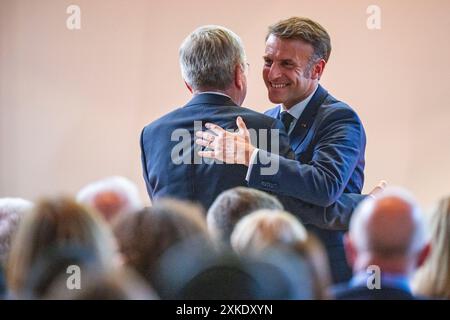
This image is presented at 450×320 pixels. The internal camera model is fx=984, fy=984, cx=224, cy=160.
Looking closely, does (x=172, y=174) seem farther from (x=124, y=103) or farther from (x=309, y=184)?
(x=124, y=103)

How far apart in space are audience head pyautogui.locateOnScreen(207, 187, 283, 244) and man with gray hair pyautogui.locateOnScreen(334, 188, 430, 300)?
1.16ft

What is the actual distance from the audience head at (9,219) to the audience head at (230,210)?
47 centimetres

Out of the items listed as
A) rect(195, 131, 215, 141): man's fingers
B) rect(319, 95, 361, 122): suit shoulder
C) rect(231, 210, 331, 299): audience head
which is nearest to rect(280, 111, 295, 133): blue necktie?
rect(319, 95, 361, 122): suit shoulder

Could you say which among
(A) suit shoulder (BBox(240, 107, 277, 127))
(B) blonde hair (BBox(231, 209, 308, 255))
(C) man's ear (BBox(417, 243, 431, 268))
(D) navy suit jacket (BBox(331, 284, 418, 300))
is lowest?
(D) navy suit jacket (BBox(331, 284, 418, 300))

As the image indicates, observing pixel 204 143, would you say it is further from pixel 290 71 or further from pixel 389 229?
pixel 389 229

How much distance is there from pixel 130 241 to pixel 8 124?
87.5 inches

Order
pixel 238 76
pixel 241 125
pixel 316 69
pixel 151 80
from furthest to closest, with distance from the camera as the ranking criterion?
1. pixel 151 80
2. pixel 316 69
3. pixel 238 76
4. pixel 241 125

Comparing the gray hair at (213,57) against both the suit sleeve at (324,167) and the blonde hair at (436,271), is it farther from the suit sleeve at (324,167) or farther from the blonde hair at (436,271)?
the blonde hair at (436,271)

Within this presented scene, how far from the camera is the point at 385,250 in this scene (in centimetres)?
214

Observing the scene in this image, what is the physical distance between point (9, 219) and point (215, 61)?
2.46ft

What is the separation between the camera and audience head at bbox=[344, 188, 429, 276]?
2139 mm

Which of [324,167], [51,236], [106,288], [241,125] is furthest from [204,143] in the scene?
[106,288]

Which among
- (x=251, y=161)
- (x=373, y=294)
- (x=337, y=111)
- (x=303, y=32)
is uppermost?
(x=303, y=32)

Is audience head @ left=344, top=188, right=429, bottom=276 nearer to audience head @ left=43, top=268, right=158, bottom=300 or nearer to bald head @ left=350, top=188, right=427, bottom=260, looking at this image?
bald head @ left=350, top=188, right=427, bottom=260
